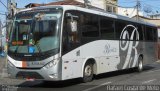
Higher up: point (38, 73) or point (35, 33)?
point (35, 33)

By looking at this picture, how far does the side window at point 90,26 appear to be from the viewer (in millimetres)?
16266

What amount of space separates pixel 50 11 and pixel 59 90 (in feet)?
10.2

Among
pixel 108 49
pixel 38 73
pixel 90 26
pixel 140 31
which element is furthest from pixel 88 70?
pixel 140 31

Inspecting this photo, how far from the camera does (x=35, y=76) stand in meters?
14.4

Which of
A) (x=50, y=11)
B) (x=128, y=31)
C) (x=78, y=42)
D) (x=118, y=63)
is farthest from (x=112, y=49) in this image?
(x=50, y=11)

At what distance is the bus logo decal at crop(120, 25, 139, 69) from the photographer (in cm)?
2077

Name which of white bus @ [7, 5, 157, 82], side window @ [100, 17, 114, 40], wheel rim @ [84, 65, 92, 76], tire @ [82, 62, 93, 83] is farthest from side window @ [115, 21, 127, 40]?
wheel rim @ [84, 65, 92, 76]

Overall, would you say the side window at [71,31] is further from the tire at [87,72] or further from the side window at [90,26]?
the tire at [87,72]

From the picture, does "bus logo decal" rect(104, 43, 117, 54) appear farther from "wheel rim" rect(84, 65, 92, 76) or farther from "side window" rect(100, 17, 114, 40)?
"wheel rim" rect(84, 65, 92, 76)

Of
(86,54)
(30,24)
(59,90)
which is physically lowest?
(59,90)

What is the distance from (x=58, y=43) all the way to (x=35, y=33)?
1.04 meters

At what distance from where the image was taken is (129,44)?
2164cm

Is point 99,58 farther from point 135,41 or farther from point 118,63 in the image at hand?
point 135,41

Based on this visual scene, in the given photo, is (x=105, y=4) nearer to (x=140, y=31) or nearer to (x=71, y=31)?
(x=140, y=31)
